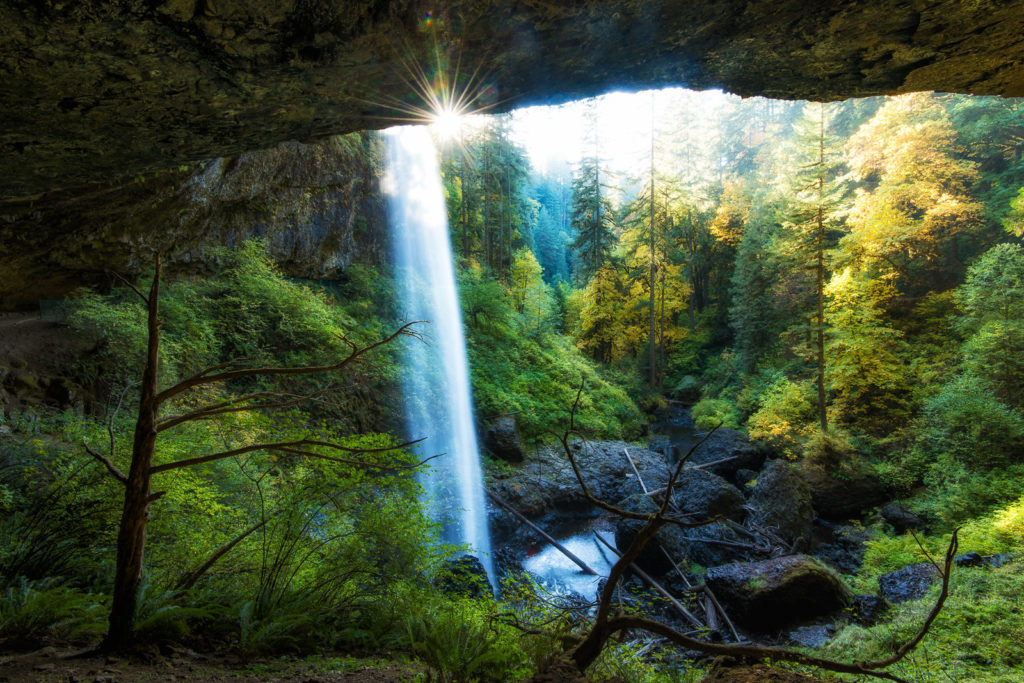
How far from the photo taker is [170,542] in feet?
11.3

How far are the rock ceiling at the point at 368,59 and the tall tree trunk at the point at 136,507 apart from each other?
1.75 metres

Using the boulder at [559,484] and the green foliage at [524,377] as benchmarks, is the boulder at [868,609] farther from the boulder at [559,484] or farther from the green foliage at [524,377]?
the green foliage at [524,377]

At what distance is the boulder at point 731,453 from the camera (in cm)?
1185

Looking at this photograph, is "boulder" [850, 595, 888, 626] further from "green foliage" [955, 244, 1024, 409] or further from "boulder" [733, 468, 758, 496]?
"green foliage" [955, 244, 1024, 409]

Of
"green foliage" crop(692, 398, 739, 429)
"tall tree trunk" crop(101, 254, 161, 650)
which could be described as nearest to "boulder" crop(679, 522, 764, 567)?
"green foliage" crop(692, 398, 739, 429)

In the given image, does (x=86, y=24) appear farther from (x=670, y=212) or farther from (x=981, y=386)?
(x=670, y=212)

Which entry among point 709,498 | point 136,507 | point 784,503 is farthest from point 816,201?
point 136,507

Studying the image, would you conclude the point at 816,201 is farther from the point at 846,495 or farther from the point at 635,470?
the point at 635,470

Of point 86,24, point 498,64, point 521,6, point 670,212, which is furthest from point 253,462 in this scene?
point 670,212

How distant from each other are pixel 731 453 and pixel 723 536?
441 cm

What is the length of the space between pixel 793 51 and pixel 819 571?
23.1 ft

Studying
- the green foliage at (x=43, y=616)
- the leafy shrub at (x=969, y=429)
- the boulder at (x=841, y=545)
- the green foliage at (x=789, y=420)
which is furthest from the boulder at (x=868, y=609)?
the green foliage at (x=43, y=616)

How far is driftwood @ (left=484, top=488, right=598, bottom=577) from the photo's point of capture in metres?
8.12

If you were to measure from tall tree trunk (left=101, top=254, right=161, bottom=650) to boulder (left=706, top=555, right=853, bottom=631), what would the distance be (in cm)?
745
